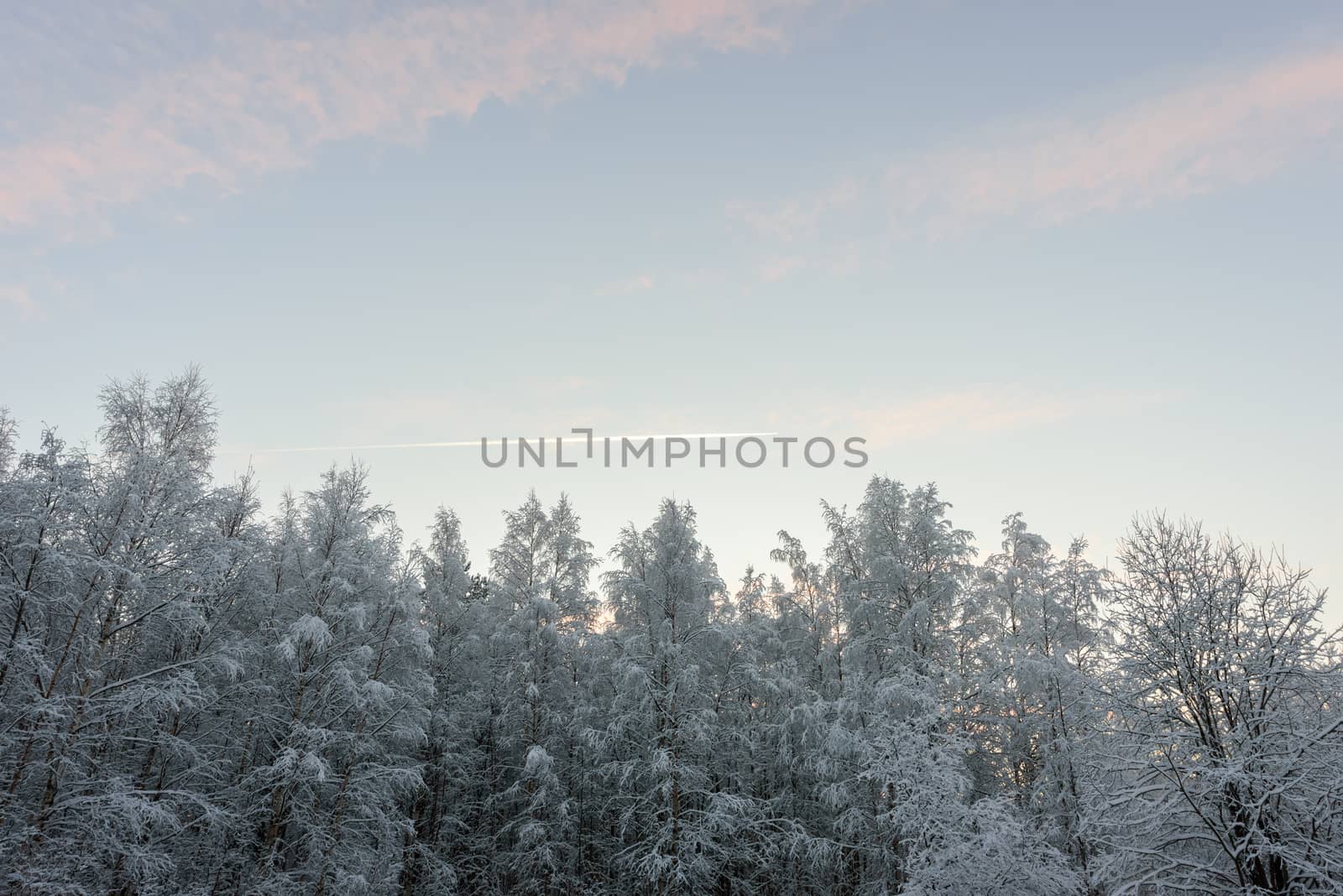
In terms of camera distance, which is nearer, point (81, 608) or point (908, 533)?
point (81, 608)

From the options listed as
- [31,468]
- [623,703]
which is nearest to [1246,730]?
[623,703]

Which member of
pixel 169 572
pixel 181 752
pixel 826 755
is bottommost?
pixel 826 755

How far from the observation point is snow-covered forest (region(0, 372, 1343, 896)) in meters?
13.9

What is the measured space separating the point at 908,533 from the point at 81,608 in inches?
814

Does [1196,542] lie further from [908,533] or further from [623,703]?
[623,703]

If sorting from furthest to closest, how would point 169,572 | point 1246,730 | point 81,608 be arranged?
point 169,572, point 81,608, point 1246,730

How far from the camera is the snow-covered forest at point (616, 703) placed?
13875mm

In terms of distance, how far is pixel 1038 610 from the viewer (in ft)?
79.4

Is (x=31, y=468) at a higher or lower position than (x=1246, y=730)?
higher

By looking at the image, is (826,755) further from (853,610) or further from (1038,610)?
(1038,610)

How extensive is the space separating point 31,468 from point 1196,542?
25519 millimetres

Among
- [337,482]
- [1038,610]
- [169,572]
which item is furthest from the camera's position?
[1038,610]

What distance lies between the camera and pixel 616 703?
2153 centimetres

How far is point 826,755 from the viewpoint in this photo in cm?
2136
